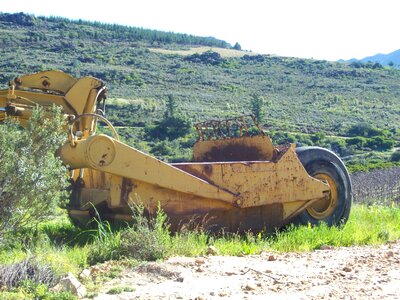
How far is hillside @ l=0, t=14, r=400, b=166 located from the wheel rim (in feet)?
83.4

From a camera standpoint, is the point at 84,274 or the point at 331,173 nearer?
the point at 84,274

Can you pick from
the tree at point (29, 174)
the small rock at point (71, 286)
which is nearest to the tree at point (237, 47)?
the tree at point (29, 174)

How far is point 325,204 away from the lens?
9.16 meters

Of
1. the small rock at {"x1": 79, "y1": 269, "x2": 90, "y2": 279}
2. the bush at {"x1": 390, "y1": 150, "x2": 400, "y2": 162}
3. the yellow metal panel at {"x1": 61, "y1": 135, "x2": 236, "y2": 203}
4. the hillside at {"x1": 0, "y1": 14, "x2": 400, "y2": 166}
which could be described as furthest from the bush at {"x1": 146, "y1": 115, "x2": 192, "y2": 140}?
the small rock at {"x1": 79, "y1": 269, "x2": 90, "y2": 279}

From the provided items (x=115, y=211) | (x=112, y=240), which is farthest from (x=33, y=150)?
(x=115, y=211)

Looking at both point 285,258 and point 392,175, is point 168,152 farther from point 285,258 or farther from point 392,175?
point 285,258

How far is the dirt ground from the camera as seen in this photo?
523 centimetres

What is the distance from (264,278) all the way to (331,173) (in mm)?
3739

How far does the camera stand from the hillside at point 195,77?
55.4 metres

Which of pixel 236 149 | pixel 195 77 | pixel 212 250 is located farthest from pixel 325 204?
pixel 195 77

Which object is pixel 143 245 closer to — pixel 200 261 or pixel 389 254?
pixel 200 261

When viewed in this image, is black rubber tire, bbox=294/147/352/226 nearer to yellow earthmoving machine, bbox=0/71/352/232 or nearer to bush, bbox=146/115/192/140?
yellow earthmoving machine, bbox=0/71/352/232

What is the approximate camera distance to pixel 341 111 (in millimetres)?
64875

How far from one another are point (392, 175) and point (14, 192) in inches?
1093
